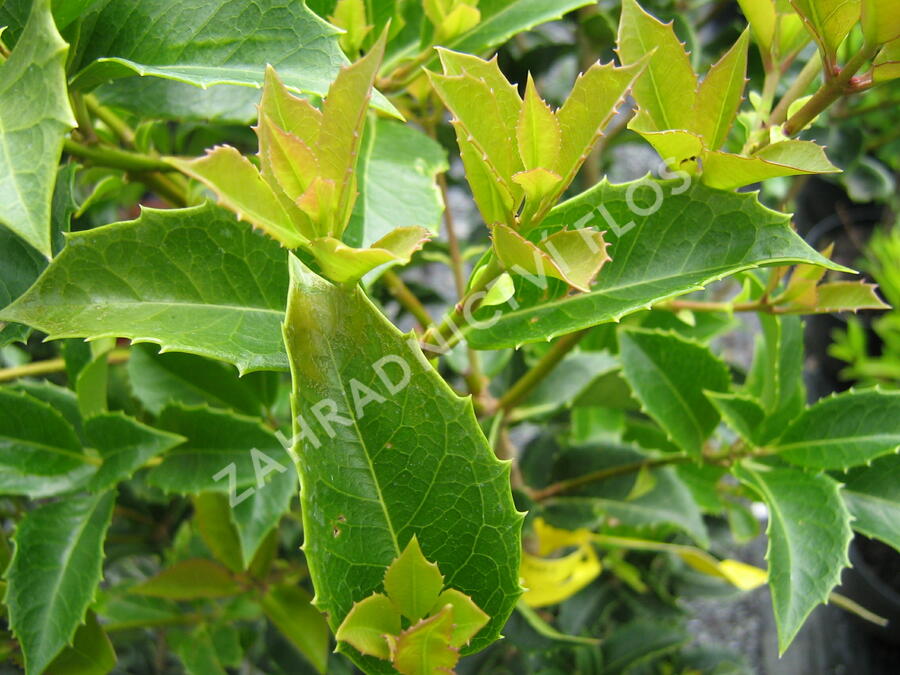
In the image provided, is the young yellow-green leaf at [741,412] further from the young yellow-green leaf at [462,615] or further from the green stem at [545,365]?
the young yellow-green leaf at [462,615]

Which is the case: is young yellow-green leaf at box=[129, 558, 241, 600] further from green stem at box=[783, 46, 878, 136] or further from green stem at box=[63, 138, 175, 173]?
green stem at box=[783, 46, 878, 136]

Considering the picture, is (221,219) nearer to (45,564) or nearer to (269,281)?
(269,281)

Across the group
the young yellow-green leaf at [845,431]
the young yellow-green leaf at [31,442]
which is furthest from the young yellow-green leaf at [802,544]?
the young yellow-green leaf at [31,442]

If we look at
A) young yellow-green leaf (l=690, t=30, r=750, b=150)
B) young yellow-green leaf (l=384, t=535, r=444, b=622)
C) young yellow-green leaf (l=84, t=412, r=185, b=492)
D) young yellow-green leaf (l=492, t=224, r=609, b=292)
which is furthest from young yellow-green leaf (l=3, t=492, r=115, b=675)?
young yellow-green leaf (l=690, t=30, r=750, b=150)

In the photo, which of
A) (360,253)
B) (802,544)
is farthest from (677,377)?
(360,253)

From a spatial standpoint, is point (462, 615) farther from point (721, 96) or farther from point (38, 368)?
point (38, 368)
